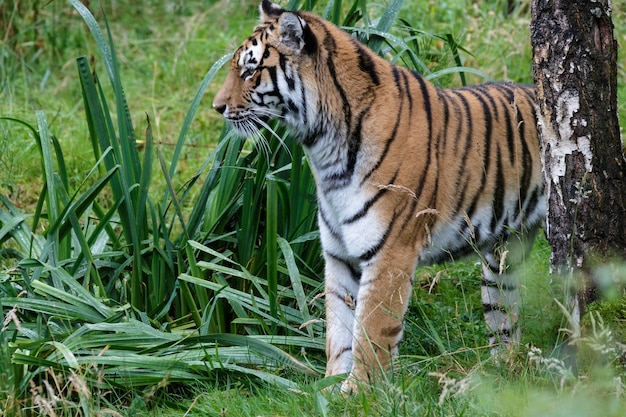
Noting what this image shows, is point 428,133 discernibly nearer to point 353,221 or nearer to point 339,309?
point 353,221

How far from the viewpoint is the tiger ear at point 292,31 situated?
148 inches

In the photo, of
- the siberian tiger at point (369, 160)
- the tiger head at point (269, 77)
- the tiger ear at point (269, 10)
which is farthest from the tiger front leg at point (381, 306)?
the tiger ear at point (269, 10)

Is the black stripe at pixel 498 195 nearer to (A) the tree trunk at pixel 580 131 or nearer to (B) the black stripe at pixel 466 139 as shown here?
(B) the black stripe at pixel 466 139

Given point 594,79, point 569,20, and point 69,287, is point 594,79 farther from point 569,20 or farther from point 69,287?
point 69,287

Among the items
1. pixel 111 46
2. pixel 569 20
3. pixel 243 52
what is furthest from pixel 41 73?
pixel 569 20

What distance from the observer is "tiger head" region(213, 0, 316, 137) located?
385 centimetres

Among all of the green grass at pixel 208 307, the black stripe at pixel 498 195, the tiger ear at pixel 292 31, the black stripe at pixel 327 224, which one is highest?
the tiger ear at pixel 292 31

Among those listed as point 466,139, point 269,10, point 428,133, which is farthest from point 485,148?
point 269,10

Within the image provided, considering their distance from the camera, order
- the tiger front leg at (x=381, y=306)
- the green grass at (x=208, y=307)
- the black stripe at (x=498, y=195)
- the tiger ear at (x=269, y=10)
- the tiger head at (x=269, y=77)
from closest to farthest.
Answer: the green grass at (x=208, y=307), the tiger front leg at (x=381, y=306), the tiger head at (x=269, y=77), the tiger ear at (x=269, y=10), the black stripe at (x=498, y=195)

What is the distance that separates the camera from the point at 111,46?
14.1ft

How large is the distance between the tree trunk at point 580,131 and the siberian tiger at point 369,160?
0.26 metres

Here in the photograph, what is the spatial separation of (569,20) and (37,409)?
2571 millimetres

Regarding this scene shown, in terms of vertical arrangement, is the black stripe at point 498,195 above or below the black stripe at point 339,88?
below

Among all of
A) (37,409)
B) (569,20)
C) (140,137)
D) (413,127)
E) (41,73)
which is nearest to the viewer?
(569,20)
